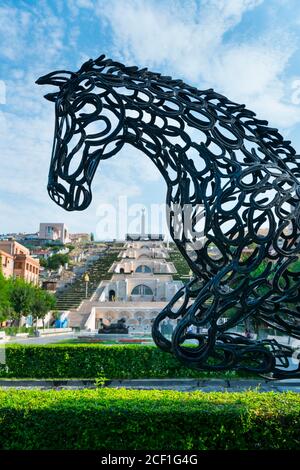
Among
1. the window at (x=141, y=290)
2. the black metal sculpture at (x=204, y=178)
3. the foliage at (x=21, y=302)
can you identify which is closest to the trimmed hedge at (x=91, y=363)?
the black metal sculpture at (x=204, y=178)

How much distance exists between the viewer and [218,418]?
4.32 m

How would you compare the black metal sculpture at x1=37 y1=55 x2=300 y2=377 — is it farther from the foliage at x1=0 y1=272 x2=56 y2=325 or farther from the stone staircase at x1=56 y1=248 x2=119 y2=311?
the stone staircase at x1=56 y1=248 x2=119 y2=311

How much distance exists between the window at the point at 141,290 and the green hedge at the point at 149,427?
2017 inches

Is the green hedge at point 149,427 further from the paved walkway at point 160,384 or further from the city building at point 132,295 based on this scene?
the city building at point 132,295

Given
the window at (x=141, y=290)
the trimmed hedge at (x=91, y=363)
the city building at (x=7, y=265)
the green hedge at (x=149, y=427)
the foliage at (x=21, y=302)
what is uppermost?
the city building at (x=7, y=265)

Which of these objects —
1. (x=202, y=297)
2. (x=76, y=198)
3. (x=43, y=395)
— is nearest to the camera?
(x=202, y=297)

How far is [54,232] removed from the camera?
447 ft

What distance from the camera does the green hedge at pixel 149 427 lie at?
14.1 ft

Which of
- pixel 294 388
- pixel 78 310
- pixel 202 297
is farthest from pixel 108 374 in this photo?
pixel 78 310

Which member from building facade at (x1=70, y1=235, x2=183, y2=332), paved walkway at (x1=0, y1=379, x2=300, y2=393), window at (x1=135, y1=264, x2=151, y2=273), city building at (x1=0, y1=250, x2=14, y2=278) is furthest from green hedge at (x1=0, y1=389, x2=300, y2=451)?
window at (x1=135, y1=264, x2=151, y2=273)

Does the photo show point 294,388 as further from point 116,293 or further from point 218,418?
point 116,293

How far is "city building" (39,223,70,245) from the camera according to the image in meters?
134

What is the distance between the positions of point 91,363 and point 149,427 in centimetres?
879
